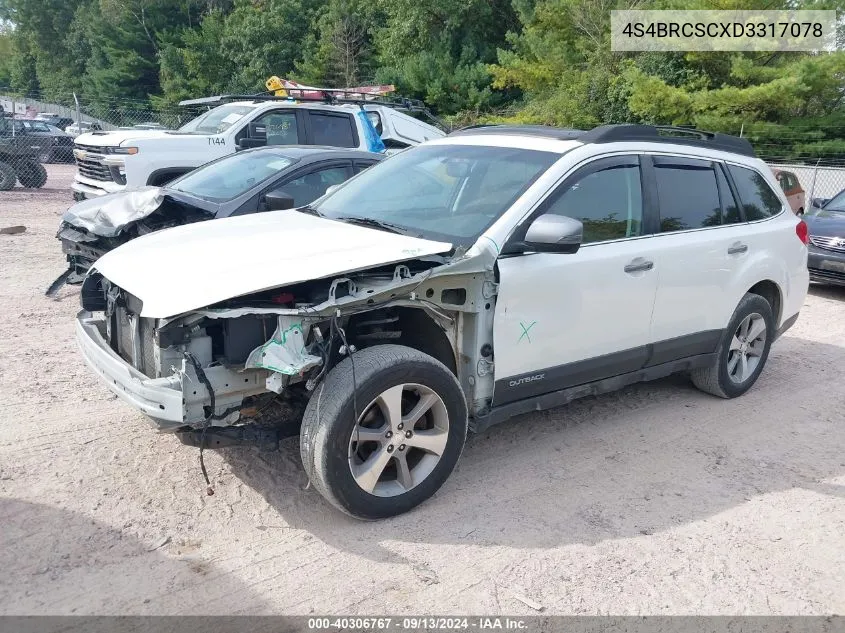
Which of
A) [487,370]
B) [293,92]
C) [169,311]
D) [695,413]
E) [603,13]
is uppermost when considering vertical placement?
[603,13]

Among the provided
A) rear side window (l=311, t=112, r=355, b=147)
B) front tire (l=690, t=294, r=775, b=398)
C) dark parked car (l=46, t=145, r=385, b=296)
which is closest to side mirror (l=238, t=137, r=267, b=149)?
rear side window (l=311, t=112, r=355, b=147)

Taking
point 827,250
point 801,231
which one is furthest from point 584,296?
point 827,250

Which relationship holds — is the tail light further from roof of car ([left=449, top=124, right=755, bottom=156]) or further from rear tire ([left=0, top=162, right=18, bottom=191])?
rear tire ([left=0, top=162, right=18, bottom=191])

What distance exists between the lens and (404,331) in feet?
13.1

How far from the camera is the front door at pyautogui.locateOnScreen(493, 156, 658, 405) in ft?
12.7

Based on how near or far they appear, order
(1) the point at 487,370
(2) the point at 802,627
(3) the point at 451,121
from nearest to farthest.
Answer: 1. (2) the point at 802,627
2. (1) the point at 487,370
3. (3) the point at 451,121

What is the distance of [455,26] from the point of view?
107 ft

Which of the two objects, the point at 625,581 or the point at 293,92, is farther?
the point at 293,92

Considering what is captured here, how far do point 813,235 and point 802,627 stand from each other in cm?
794

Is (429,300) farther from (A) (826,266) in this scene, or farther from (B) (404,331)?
(A) (826,266)

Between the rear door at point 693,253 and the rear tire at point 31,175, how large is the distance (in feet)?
54.1

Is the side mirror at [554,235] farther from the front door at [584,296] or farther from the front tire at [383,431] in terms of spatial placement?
the front tire at [383,431]

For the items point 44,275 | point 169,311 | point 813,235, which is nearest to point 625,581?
point 169,311

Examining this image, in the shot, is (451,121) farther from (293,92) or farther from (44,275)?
(44,275)
